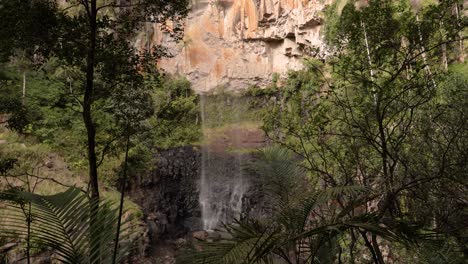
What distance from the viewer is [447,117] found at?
4973 millimetres

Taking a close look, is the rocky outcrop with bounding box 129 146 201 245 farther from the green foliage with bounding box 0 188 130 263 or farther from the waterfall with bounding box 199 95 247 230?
the green foliage with bounding box 0 188 130 263

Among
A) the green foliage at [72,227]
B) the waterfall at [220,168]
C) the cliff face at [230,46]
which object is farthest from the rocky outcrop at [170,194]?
the green foliage at [72,227]

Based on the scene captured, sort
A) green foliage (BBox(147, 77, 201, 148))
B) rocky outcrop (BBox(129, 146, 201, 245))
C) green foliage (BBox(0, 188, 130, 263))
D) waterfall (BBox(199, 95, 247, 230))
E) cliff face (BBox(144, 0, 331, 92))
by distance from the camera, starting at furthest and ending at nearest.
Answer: cliff face (BBox(144, 0, 331, 92)) → green foliage (BBox(147, 77, 201, 148)) → waterfall (BBox(199, 95, 247, 230)) → rocky outcrop (BBox(129, 146, 201, 245)) → green foliage (BBox(0, 188, 130, 263))

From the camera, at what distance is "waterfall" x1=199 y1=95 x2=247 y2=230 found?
15.6 meters

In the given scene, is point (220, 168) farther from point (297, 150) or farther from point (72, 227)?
point (72, 227)

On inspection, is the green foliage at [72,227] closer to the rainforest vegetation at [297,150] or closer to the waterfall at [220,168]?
the rainforest vegetation at [297,150]

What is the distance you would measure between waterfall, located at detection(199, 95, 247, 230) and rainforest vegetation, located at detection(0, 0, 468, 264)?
16.0 ft

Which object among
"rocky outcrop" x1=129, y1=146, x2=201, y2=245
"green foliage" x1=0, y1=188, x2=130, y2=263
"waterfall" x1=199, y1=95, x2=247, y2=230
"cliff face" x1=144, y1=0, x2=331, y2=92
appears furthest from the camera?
"cliff face" x1=144, y1=0, x2=331, y2=92

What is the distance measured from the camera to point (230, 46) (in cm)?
2333

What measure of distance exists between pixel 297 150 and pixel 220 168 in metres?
13.1

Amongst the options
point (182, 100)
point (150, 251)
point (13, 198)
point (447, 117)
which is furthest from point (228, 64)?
point (13, 198)

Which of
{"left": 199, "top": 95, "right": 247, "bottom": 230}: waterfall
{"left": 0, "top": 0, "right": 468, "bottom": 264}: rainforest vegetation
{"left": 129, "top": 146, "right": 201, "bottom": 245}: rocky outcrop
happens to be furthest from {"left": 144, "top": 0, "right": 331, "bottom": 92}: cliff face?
{"left": 0, "top": 0, "right": 468, "bottom": 264}: rainforest vegetation

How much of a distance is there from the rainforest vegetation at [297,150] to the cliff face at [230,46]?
473 inches

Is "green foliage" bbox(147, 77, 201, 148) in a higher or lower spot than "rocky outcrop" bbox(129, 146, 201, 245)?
higher
